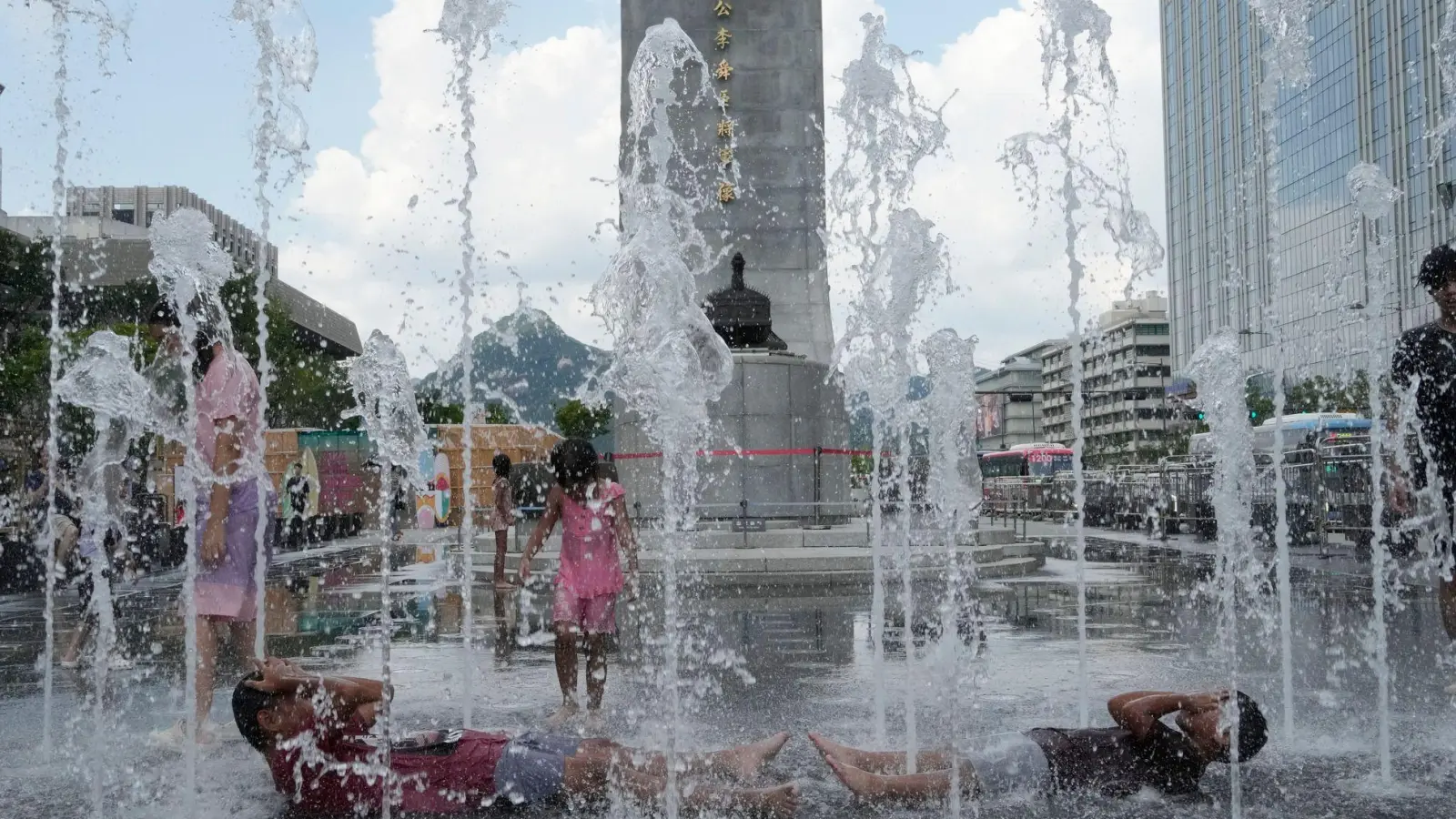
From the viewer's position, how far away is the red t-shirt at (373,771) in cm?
401

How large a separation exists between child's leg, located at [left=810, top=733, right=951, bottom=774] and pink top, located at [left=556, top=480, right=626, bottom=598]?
184cm

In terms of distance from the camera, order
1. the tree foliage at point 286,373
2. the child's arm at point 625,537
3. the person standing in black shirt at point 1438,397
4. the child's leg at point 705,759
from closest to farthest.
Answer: the child's leg at point 705,759 < the person standing in black shirt at point 1438,397 < the child's arm at point 625,537 < the tree foliage at point 286,373

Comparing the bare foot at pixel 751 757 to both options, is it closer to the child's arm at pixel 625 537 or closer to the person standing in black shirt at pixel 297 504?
the child's arm at pixel 625 537

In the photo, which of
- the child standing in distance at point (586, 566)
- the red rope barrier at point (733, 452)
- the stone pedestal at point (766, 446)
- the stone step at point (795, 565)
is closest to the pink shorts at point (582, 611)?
the child standing in distance at point (586, 566)

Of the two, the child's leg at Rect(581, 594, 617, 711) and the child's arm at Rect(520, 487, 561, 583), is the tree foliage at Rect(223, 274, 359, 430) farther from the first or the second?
the child's leg at Rect(581, 594, 617, 711)

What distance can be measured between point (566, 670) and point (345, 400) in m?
45.6

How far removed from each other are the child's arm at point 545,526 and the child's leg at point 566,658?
296mm

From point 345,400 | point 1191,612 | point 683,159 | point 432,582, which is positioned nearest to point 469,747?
point 1191,612

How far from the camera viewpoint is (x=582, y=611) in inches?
232

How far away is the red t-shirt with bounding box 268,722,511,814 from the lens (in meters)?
4.01

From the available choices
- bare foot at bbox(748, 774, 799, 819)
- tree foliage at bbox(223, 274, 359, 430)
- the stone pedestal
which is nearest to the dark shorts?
bare foot at bbox(748, 774, 799, 819)

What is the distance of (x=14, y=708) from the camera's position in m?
6.36

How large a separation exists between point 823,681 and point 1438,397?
3.32 meters

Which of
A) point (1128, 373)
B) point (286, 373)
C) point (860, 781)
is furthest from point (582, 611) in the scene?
point (1128, 373)
